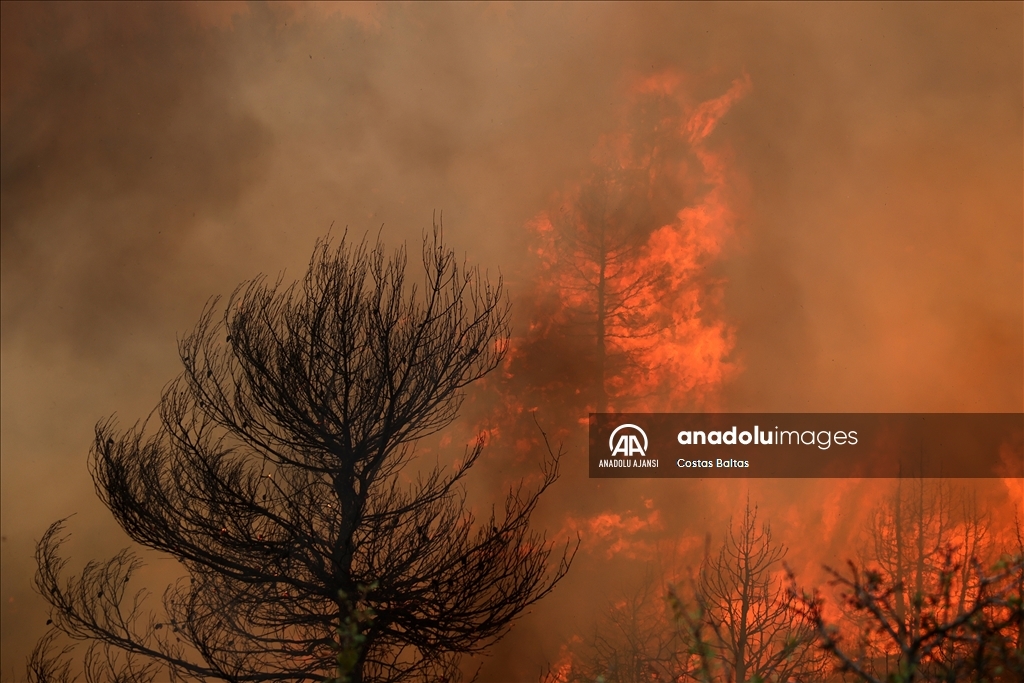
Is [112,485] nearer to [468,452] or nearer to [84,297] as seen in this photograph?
[468,452]

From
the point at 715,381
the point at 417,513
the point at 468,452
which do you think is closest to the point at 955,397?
the point at 715,381

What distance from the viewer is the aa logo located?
10.6 meters

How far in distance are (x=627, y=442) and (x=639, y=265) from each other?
2.58 metres

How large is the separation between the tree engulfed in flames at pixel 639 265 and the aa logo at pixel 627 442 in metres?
0.31

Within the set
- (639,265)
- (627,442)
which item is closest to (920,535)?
(627,442)

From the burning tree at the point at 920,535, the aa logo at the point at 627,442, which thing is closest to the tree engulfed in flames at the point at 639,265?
the aa logo at the point at 627,442

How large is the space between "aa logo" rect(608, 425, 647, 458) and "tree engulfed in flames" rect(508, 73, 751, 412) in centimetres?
31

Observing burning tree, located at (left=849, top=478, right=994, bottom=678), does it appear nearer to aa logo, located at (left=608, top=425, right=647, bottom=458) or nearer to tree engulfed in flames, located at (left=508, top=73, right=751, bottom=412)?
tree engulfed in flames, located at (left=508, top=73, right=751, bottom=412)

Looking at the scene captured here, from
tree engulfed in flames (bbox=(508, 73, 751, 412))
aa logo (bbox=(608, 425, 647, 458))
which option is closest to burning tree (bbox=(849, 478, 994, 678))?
tree engulfed in flames (bbox=(508, 73, 751, 412))

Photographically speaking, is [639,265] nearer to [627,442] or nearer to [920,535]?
[627,442]

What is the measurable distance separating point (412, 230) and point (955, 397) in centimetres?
773

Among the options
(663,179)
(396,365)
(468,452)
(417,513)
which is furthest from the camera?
(663,179)

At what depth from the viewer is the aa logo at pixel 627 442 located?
34.7ft

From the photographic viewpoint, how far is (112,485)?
23.6 feet
